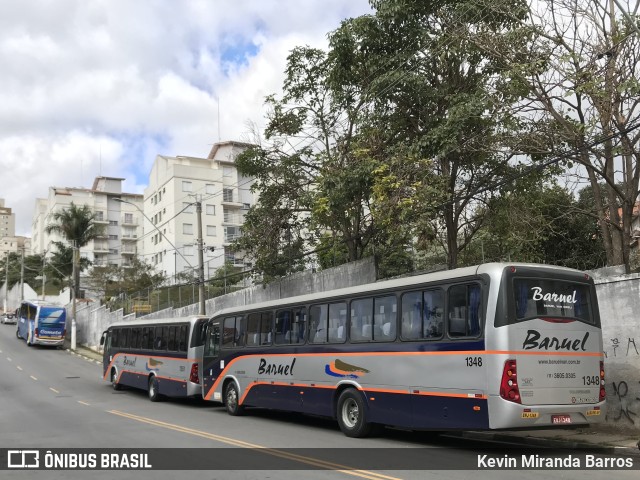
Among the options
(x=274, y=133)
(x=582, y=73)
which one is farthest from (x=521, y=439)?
(x=274, y=133)

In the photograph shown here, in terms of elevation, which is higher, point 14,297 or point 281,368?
point 14,297

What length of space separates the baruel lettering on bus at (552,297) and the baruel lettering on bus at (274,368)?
665cm

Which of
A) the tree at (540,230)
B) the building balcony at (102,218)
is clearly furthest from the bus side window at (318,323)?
the building balcony at (102,218)

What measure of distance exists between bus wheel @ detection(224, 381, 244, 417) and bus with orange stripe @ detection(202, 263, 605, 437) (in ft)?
11.1

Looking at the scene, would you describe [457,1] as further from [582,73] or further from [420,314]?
[420,314]

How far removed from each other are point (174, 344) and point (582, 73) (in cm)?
1488

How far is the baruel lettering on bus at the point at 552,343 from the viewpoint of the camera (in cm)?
998

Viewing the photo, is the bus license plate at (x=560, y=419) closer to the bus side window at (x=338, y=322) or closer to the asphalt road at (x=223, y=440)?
the asphalt road at (x=223, y=440)

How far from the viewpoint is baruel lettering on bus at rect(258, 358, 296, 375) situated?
15367mm

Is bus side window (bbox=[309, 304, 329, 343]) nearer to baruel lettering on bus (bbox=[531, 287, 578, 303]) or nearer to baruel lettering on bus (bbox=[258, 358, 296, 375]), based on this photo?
baruel lettering on bus (bbox=[258, 358, 296, 375])

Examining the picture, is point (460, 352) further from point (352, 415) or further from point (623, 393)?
point (623, 393)

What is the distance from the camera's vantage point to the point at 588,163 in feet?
47.5

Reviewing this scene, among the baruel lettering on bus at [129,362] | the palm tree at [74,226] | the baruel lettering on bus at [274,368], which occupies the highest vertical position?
the palm tree at [74,226]

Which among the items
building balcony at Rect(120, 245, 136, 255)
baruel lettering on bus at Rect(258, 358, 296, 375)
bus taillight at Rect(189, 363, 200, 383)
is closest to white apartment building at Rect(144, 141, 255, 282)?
building balcony at Rect(120, 245, 136, 255)
